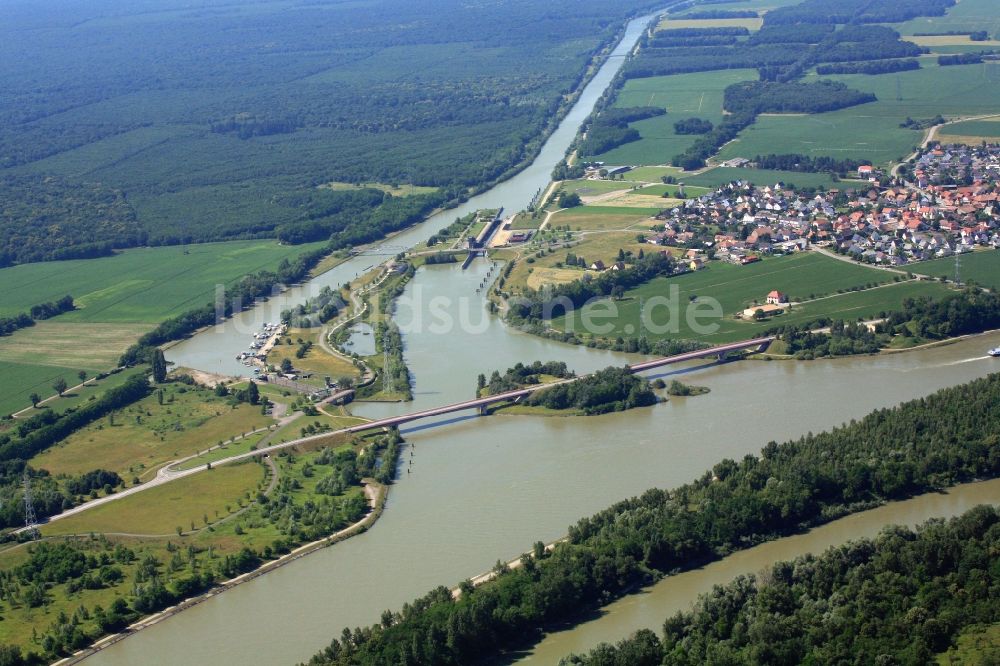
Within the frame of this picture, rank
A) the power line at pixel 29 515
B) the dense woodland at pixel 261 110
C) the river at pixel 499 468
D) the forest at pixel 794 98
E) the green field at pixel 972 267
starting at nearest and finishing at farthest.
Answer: the river at pixel 499 468 < the power line at pixel 29 515 < the green field at pixel 972 267 < the dense woodland at pixel 261 110 < the forest at pixel 794 98

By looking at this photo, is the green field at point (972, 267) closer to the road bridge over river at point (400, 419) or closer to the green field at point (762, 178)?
the road bridge over river at point (400, 419)

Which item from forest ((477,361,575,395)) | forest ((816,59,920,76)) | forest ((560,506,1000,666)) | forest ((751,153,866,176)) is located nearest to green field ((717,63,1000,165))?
forest ((816,59,920,76))

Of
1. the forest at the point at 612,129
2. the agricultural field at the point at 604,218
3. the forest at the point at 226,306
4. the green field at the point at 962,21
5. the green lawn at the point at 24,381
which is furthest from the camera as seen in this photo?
the green field at the point at 962,21

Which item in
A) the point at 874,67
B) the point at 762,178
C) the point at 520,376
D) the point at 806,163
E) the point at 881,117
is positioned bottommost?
the point at 520,376

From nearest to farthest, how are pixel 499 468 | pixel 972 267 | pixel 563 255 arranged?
pixel 499 468, pixel 972 267, pixel 563 255

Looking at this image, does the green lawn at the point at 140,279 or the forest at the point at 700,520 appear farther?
the green lawn at the point at 140,279

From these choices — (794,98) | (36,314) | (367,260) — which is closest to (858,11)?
(794,98)

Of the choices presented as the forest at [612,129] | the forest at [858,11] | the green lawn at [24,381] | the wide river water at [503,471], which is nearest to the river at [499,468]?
the wide river water at [503,471]

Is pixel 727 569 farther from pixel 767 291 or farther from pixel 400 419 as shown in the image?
pixel 767 291
